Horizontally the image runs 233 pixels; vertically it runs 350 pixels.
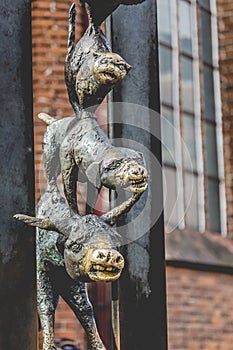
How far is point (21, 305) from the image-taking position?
146 centimetres

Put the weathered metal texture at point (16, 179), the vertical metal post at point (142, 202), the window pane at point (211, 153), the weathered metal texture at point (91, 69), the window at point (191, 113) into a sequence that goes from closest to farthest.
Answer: the weathered metal texture at point (16, 179)
the weathered metal texture at point (91, 69)
the vertical metal post at point (142, 202)
the window at point (191, 113)
the window pane at point (211, 153)

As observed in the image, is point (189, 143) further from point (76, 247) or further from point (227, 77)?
point (76, 247)

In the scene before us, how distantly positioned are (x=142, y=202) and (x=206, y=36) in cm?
812

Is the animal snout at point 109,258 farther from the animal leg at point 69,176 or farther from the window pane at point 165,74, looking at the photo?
the window pane at point 165,74

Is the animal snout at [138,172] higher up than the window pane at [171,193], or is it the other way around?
the window pane at [171,193]

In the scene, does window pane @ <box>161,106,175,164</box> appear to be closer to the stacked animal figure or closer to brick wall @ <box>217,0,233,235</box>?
brick wall @ <box>217,0,233,235</box>

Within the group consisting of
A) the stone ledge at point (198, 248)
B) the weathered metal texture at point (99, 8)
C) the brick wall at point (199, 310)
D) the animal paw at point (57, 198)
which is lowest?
the animal paw at point (57, 198)

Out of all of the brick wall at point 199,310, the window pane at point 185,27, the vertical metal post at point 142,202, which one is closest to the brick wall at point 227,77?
the window pane at point 185,27

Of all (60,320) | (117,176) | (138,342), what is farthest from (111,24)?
(60,320)

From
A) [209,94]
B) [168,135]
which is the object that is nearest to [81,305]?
[168,135]

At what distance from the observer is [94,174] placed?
1.53m

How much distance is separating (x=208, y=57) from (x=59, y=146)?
8.20 meters

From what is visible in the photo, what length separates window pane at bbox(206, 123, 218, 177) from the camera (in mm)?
9539

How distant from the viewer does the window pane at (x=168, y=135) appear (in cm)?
900
